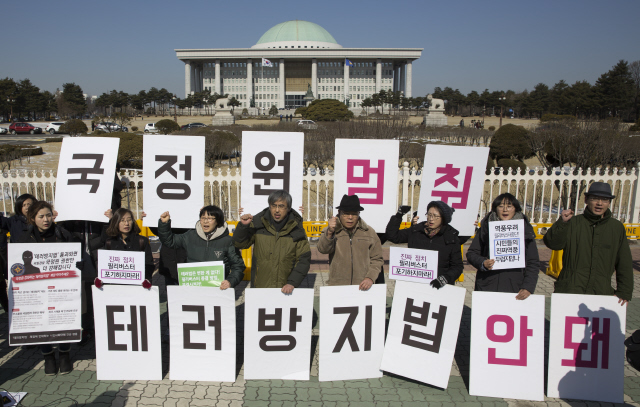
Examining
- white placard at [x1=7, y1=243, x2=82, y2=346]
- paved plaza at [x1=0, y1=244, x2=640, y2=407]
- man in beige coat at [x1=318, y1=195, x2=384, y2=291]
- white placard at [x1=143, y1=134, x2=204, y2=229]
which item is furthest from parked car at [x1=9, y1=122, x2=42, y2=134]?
man in beige coat at [x1=318, y1=195, x2=384, y2=291]

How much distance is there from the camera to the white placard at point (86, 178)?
5359 millimetres

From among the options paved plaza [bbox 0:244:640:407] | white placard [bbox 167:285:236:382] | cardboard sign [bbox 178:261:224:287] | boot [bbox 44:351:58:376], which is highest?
cardboard sign [bbox 178:261:224:287]

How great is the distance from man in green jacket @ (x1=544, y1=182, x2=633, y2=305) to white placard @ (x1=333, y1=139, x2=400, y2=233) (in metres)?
1.85

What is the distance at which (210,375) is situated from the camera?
426cm

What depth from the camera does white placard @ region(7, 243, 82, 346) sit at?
426 cm

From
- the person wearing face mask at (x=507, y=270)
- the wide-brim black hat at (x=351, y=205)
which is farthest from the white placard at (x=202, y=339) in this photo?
the person wearing face mask at (x=507, y=270)

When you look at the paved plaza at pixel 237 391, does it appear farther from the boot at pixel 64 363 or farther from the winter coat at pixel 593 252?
the winter coat at pixel 593 252

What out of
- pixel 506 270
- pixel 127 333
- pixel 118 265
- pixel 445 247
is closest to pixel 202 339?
pixel 127 333

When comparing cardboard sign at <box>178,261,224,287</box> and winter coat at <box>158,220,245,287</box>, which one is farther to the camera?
winter coat at <box>158,220,245,287</box>

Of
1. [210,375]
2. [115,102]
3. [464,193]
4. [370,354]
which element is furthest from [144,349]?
[115,102]

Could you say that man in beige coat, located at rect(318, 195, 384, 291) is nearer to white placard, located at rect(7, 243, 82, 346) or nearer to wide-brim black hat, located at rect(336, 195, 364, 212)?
wide-brim black hat, located at rect(336, 195, 364, 212)

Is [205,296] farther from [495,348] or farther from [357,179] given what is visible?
[495,348]

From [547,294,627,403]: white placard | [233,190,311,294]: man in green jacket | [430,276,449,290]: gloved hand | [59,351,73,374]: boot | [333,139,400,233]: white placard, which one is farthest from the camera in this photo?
[333,139,400,233]: white placard

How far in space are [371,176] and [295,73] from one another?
108 metres
